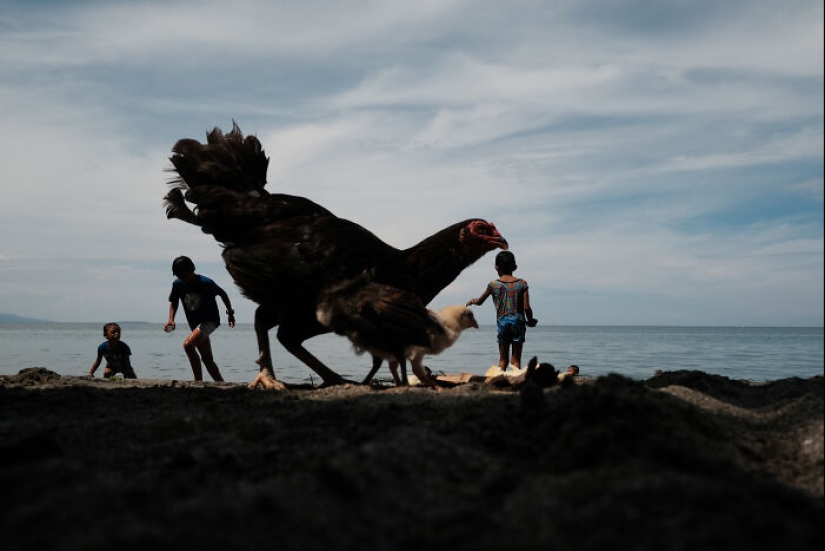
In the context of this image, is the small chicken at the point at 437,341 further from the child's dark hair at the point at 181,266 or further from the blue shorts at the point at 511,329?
the child's dark hair at the point at 181,266

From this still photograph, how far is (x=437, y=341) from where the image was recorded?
6531 millimetres

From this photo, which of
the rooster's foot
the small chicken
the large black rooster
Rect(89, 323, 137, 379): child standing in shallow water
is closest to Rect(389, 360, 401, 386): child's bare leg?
the small chicken

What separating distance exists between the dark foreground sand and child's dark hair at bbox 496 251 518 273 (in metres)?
4.94

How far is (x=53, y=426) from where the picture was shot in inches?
169

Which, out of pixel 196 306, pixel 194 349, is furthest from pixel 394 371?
pixel 194 349

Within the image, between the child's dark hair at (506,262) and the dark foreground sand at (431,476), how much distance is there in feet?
16.2

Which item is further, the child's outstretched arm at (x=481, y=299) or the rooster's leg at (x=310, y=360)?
the child's outstretched arm at (x=481, y=299)

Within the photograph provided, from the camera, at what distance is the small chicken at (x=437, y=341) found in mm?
6275

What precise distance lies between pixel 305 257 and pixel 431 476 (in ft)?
12.3

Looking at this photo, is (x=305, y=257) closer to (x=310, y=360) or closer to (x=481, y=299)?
(x=310, y=360)

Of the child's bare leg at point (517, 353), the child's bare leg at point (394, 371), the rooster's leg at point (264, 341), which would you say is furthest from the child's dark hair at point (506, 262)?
the rooster's leg at point (264, 341)

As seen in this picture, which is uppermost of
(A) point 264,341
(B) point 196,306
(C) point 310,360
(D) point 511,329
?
(B) point 196,306

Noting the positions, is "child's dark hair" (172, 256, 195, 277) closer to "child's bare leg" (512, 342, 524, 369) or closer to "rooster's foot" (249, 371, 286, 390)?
"rooster's foot" (249, 371, 286, 390)

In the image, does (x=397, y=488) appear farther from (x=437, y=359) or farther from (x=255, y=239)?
(x=437, y=359)
